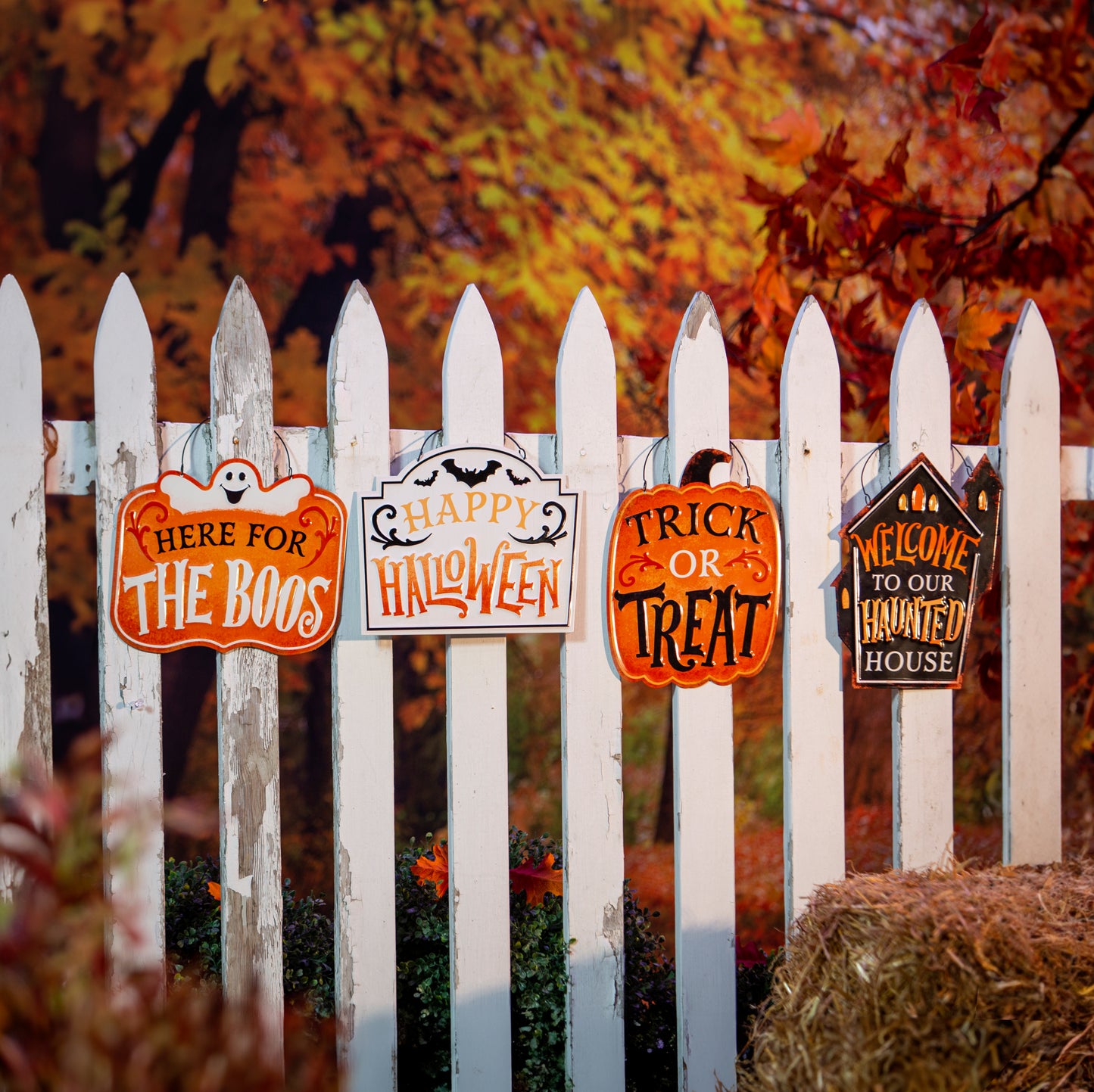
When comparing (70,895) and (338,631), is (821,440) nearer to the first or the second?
(338,631)

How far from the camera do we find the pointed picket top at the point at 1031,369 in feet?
7.02

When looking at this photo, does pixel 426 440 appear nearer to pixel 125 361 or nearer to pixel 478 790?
pixel 125 361

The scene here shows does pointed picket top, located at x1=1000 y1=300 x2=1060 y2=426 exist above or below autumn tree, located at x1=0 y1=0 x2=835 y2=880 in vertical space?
below

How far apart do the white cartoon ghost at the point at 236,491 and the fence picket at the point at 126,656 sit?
0.06 metres

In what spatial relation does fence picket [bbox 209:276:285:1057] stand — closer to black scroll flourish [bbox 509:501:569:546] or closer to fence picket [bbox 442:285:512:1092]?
fence picket [bbox 442:285:512:1092]

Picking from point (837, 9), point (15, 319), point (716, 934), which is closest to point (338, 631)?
point (15, 319)

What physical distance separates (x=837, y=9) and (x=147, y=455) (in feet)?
12.3

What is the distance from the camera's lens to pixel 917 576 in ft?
6.64

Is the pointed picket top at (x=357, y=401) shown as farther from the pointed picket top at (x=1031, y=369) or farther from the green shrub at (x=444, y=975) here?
the pointed picket top at (x=1031, y=369)

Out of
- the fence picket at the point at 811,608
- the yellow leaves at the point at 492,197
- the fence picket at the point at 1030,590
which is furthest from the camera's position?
the yellow leaves at the point at 492,197

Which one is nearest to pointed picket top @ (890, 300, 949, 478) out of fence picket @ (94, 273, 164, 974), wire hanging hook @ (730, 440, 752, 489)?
wire hanging hook @ (730, 440, 752, 489)

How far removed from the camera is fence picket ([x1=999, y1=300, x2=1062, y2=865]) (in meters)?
2.13

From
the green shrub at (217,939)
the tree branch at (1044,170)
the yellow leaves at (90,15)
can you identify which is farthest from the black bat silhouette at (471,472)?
the yellow leaves at (90,15)

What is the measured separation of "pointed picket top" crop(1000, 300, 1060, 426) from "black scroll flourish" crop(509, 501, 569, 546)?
1066 mm
